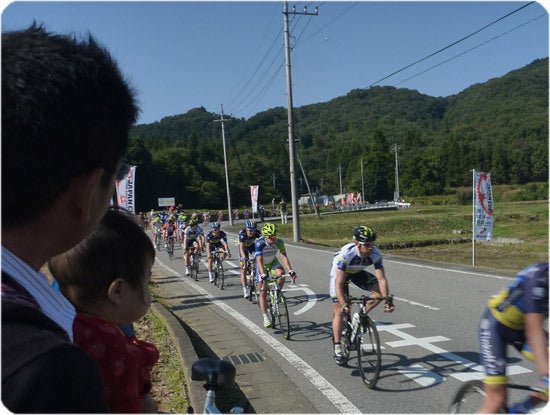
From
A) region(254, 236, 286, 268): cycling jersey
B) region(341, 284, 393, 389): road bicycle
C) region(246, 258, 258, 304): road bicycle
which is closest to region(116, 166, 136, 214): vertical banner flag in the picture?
region(246, 258, 258, 304): road bicycle

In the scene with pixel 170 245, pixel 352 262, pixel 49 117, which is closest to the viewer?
pixel 49 117

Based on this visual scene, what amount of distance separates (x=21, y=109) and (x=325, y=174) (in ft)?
422

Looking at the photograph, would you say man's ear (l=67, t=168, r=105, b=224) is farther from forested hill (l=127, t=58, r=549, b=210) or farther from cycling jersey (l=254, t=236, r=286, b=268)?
forested hill (l=127, t=58, r=549, b=210)

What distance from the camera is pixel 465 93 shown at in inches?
5167

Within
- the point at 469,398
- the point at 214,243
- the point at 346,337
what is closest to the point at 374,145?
the point at 214,243

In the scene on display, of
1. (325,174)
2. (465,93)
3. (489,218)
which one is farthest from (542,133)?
(489,218)

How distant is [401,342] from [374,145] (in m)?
108

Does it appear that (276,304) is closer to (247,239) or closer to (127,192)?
(247,239)

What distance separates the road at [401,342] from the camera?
506 cm

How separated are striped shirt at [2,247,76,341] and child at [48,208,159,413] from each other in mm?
571

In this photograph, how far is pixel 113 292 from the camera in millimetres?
1747

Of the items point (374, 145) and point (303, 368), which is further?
point (374, 145)

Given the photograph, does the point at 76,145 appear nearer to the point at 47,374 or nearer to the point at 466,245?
the point at 47,374

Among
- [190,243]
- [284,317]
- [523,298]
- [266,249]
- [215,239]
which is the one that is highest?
[523,298]
